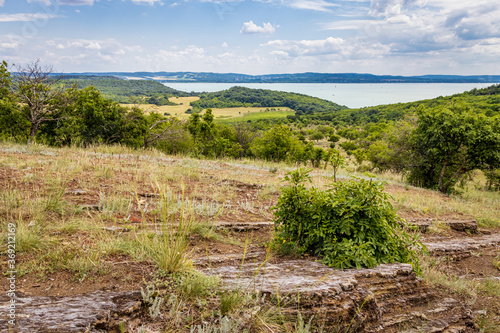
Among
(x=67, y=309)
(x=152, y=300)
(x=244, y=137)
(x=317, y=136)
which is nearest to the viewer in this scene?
(x=67, y=309)

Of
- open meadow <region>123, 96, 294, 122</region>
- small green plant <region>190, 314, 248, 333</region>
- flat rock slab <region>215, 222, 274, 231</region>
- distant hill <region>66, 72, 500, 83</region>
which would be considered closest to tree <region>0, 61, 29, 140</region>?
flat rock slab <region>215, 222, 274, 231</region>

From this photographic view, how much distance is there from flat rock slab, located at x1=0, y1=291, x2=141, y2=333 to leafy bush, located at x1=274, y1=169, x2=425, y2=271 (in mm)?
2623

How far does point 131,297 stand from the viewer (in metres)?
2.79

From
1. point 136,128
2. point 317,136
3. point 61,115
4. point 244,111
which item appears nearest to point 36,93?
point 61,115

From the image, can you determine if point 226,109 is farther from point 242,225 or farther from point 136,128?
point 242,225

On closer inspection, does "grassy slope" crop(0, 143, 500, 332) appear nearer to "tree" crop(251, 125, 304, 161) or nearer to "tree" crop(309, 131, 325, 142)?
"tree" crop(251, 125, 304, 161)

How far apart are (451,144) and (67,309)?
19.4m

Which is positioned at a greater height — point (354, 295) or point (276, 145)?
point (354, 295)

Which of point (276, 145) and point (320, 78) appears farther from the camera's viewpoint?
point (320, 78)

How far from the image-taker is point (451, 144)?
1631 cm

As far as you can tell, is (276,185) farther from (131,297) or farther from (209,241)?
(131,297)

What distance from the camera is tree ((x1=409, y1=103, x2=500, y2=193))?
15422 mm

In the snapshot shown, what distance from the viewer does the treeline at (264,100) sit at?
14719 centimetres

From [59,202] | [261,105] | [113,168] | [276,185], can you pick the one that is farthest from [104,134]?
[261,105]
